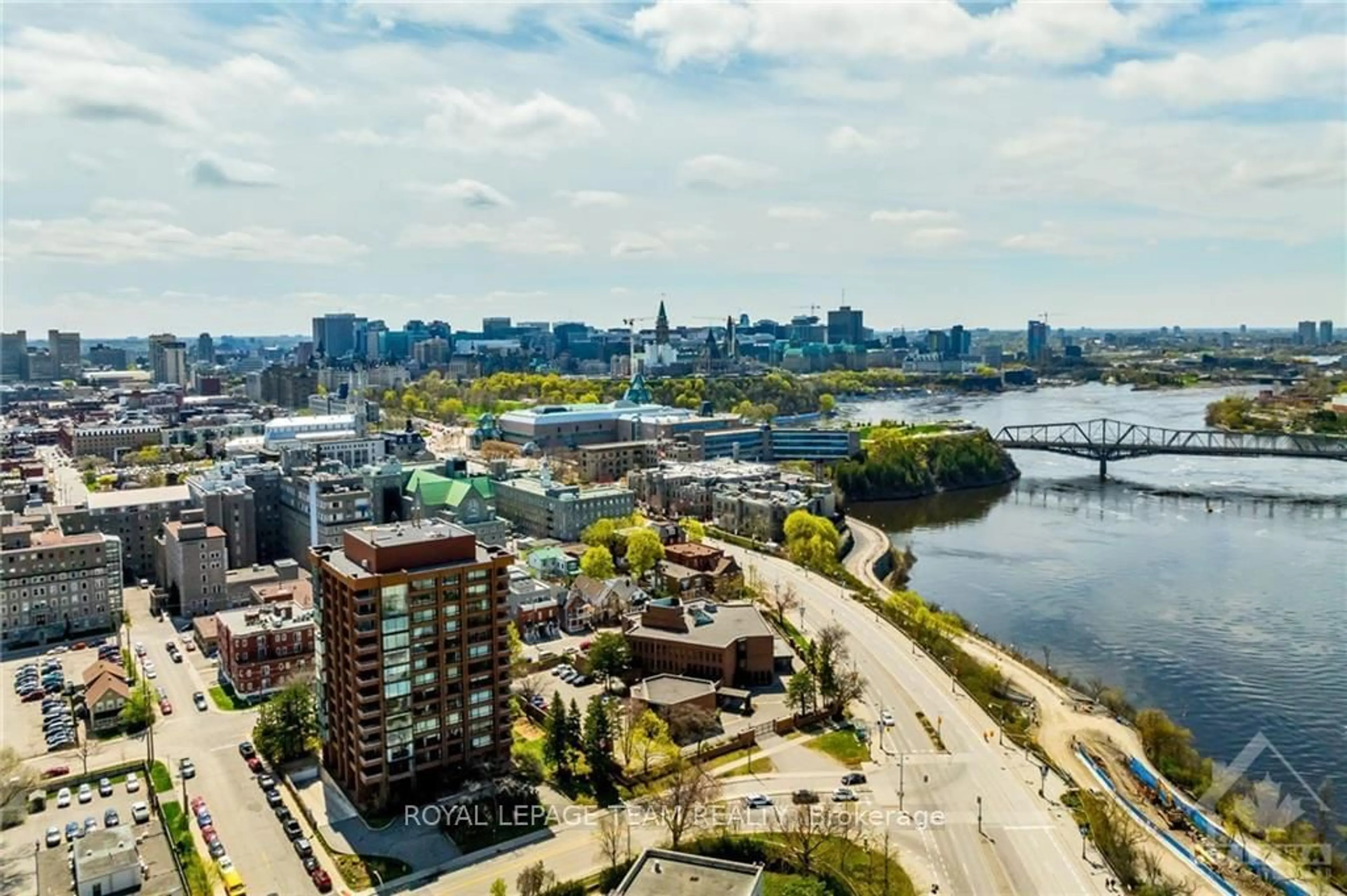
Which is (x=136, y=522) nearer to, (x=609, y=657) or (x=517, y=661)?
(x=517, y=661)

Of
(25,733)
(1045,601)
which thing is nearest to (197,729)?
(25,733)

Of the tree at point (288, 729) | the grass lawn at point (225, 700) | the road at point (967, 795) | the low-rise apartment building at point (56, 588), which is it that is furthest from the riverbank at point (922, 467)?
the tree at point (288, 729)

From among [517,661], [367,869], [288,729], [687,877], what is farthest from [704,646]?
[687,877]

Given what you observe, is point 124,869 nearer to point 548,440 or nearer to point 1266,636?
point 1266,636

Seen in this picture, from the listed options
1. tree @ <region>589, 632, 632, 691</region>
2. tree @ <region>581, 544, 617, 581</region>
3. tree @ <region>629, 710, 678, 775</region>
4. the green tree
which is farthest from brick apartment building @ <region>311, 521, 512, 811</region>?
the green tree

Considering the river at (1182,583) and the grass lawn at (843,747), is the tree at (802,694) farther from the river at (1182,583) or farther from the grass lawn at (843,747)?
the river at (1182,583)
